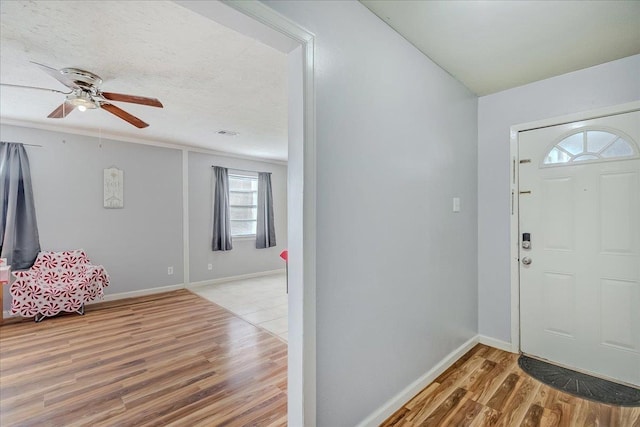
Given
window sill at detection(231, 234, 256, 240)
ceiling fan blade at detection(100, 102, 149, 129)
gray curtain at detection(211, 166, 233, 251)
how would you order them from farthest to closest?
1. window sill at detection(231, 234, 256, 240)
2. gray curtain at detection(211, 166, 233, 251)
3. ceiling fan blade at detection(100, 102, 149, 129)

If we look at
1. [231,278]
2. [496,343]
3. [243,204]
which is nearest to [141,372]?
[496,343]

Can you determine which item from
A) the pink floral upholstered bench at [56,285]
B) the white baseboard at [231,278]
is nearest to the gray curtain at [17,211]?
the pink floral upholstered bench at [56,285]

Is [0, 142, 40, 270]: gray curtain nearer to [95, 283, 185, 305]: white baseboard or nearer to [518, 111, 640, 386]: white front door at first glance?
[95, 283, 185, 305]: white baseboard

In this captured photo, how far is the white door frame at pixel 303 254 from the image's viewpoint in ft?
4.44

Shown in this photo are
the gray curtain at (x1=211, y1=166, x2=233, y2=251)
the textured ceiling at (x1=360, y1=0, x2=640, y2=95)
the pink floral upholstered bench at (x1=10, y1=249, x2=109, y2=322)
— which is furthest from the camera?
the gray curtain at (x1=211, y1=166, x2=233, y2=251)

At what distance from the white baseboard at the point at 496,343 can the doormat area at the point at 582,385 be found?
186 mm

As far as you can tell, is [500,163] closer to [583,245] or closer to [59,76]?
[583,245]

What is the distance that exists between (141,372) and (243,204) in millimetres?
3948

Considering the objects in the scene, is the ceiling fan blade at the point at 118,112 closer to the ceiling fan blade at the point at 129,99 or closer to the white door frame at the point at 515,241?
the ceiling fan blade at the point at 129,99

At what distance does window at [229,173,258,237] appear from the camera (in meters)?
5.85

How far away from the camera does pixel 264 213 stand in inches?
242

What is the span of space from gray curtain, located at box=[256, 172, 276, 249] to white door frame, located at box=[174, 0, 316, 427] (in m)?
4.82

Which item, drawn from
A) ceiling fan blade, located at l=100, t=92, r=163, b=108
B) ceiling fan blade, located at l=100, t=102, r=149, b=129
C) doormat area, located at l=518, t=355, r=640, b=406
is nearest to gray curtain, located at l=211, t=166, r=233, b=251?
ceiling fan blade, located at l=100, t=102, r=149, b=129

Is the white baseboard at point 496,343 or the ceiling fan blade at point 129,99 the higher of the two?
the ceiling fan blade at point 129,99
